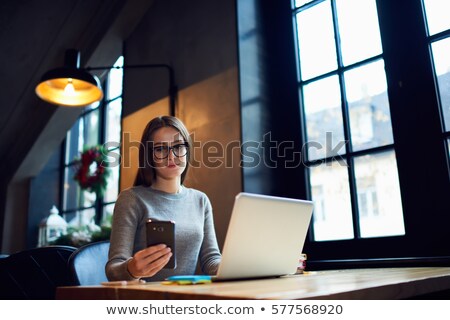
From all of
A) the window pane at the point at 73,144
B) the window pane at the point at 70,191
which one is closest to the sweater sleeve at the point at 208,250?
the window pane at the point at 70,191

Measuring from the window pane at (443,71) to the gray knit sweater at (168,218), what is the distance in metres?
1.10

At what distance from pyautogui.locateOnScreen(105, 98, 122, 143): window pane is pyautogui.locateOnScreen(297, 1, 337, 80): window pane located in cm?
205

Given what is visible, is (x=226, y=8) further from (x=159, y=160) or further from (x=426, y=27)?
(x=159, y=160)

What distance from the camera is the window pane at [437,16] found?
1.93m

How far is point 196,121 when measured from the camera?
271 cm

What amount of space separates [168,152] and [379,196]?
41.9 inches

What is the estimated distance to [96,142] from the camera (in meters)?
4.33

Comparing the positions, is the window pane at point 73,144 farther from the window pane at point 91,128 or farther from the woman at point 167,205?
the woman at point 167,205

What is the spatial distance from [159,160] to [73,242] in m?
2.16

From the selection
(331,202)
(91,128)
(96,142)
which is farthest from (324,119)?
(91,128)

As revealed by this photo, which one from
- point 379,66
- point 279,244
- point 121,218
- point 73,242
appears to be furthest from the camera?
point 73,242

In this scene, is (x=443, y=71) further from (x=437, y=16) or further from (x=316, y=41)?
(x=316, y=41)

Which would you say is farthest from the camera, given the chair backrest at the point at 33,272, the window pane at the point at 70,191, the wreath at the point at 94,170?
the window pane at the point at 70,191
